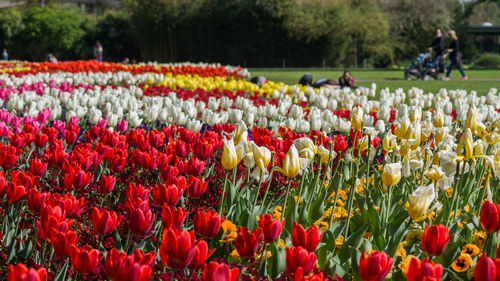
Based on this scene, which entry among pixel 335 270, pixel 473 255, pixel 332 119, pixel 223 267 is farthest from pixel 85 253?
pixel 332 119

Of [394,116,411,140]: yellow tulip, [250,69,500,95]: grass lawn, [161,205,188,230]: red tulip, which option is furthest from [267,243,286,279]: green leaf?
[250,69,500,95]: grass lawn

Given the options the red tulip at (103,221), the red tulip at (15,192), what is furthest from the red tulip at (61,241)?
the red tulip at (15,192)

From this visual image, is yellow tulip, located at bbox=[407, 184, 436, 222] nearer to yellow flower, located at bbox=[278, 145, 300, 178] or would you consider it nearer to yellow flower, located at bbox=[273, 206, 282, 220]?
yellow flower, located at bbox=[278, 145, 300, 178]

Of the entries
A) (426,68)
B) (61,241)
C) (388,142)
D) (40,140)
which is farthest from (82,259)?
(426,68)

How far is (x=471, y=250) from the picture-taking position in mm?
1803

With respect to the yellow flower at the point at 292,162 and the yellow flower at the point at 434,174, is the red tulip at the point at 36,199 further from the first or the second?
the yellow flower at the point at 434,174

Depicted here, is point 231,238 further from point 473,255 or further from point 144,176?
point 144,176

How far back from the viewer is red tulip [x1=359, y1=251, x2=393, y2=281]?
4.31ft

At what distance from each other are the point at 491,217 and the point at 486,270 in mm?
395

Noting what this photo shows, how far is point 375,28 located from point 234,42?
7.56m

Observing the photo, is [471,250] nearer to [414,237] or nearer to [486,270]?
[414,237]

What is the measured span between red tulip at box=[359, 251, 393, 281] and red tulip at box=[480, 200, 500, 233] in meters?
0.44

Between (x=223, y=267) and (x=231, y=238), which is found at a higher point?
(x=223, y=267)

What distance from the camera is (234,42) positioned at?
3166cm
